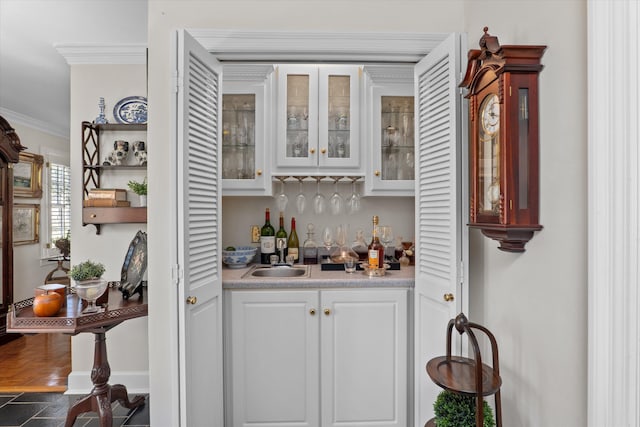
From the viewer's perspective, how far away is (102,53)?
2.72m

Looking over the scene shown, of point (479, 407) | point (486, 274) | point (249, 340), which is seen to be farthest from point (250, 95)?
point (479, 407)

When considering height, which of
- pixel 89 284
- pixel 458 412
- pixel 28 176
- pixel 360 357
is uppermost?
pixel 28 176

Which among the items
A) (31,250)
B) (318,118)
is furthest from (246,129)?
A: (31,250)

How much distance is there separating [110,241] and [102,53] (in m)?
1.45

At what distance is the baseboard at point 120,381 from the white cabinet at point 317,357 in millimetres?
1108

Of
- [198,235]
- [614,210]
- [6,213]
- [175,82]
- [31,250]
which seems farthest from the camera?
[31,250]

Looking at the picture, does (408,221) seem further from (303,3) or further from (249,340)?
(303,3)

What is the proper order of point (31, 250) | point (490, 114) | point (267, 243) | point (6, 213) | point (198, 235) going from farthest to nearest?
point (31, 250) → point (6, 213) → point (267, 243) → point (198, 235) → point (490, 114)

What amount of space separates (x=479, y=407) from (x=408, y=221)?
1840 millimetres

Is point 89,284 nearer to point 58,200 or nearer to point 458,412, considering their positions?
point 458,412

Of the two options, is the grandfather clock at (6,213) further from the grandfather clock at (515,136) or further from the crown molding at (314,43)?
the grandfather clock at (515,136)

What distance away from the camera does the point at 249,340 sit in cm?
203

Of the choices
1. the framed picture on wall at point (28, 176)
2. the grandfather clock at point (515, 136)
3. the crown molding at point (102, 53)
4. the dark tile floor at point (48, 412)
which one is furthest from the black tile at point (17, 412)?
the grandfather clock at point (515, 136)

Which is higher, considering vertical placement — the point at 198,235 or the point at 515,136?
the point at 515,136
